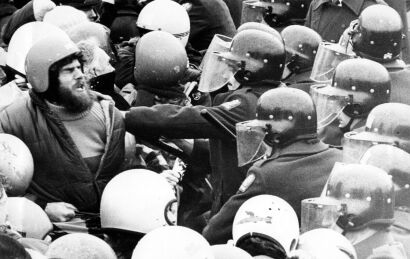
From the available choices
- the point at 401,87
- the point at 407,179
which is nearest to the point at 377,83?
the point at 401,87

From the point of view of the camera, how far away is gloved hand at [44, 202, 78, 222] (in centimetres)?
923

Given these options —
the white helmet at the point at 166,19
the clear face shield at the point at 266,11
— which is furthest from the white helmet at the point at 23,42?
the clear face shield at the point at 266,11

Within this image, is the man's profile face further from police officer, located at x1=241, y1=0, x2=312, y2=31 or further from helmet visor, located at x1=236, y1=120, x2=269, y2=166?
police officer, located at x1=241, y1=0, x2=312, y2=31

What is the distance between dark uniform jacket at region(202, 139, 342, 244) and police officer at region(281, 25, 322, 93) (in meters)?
2.23

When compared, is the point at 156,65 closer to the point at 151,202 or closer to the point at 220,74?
the point at 220,74

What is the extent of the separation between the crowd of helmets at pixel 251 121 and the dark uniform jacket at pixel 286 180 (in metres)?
0.05

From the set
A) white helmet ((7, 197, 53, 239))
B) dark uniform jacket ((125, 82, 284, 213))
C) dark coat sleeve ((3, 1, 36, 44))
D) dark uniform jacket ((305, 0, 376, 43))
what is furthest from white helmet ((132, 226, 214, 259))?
dark coat sleeve ((3, 1, 36, 44))

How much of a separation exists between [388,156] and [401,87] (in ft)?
8.31

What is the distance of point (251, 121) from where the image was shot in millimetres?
9211

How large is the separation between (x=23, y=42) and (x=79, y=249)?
3.79 meters

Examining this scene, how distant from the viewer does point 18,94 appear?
34.4ft

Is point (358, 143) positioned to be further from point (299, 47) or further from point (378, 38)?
point (299, 47)

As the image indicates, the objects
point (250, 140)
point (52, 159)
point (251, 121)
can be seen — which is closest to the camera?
point (250, 140)

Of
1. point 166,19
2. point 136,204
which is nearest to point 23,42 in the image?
point 166,19
